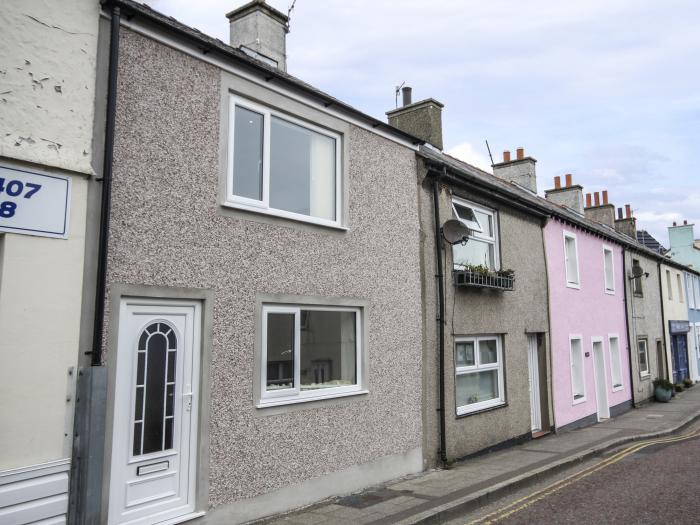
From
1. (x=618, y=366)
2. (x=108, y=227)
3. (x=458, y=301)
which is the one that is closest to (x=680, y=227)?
(x=618, y=366)

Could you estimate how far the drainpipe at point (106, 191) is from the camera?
4.95 m

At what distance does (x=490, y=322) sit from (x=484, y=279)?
40.1 inches

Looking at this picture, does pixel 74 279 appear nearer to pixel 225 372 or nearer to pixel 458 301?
pixel 225 372

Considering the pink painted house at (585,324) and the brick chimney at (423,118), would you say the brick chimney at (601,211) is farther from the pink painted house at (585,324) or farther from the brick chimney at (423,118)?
the brick chimney at (423,118)

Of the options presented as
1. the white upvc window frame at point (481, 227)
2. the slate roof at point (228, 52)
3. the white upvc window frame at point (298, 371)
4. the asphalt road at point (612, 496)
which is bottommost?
the asphalt road at point (612, 496)

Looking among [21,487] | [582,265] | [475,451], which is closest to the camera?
[21,487]

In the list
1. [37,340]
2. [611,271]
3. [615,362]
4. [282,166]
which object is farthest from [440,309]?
[611,271]

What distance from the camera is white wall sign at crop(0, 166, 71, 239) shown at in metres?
4.55

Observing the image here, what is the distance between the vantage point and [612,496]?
25.2ft

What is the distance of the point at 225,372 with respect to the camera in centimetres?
612

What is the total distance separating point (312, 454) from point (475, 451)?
4072mm

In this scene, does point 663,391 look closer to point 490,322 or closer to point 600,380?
point 600,380

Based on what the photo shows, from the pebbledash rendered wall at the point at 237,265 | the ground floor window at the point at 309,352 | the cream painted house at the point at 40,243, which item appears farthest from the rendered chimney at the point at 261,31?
the ground floor window at the point at 309,352

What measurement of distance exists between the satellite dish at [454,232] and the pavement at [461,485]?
375 cm
